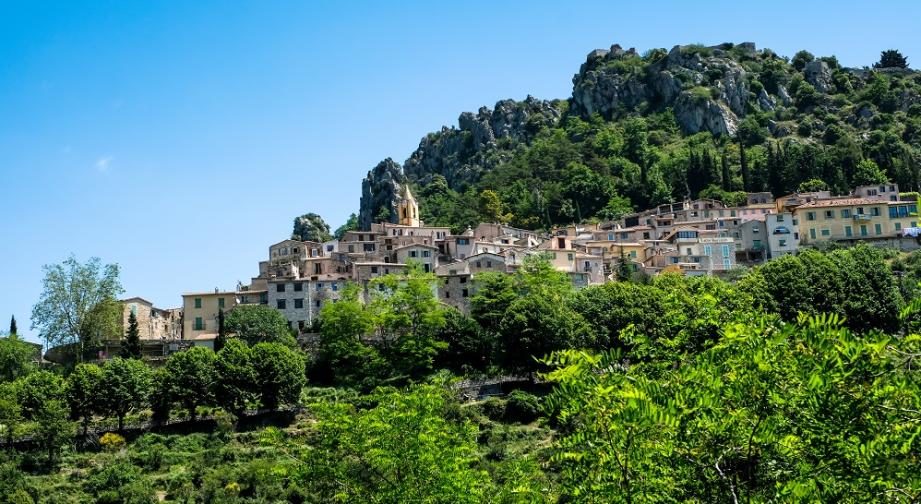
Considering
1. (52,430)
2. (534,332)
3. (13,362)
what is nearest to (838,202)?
(534,332)

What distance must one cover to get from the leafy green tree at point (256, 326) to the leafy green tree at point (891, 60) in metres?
134

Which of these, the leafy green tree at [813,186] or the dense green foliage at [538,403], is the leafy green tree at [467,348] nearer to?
the dense green foliage at [538,403]

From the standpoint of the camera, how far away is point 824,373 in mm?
10664

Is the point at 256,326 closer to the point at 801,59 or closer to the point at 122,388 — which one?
the point at 122,388

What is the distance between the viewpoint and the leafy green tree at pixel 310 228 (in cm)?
13675

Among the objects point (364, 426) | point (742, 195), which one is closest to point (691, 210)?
point (742, 195)

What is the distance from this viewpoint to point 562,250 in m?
87.6

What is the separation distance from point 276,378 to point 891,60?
14452 cm

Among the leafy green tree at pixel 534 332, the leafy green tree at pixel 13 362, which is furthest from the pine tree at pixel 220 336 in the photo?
the leafy green tree at pixel 534 332

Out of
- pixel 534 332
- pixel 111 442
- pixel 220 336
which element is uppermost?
pixel 220 336

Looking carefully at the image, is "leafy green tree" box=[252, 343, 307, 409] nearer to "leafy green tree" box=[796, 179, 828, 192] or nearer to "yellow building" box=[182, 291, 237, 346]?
"yellow building" box=[182, 291, 237, 346]

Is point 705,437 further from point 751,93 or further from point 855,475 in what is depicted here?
point 751,93

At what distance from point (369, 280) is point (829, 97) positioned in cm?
10067

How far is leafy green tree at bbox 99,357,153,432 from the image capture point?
198 ft
